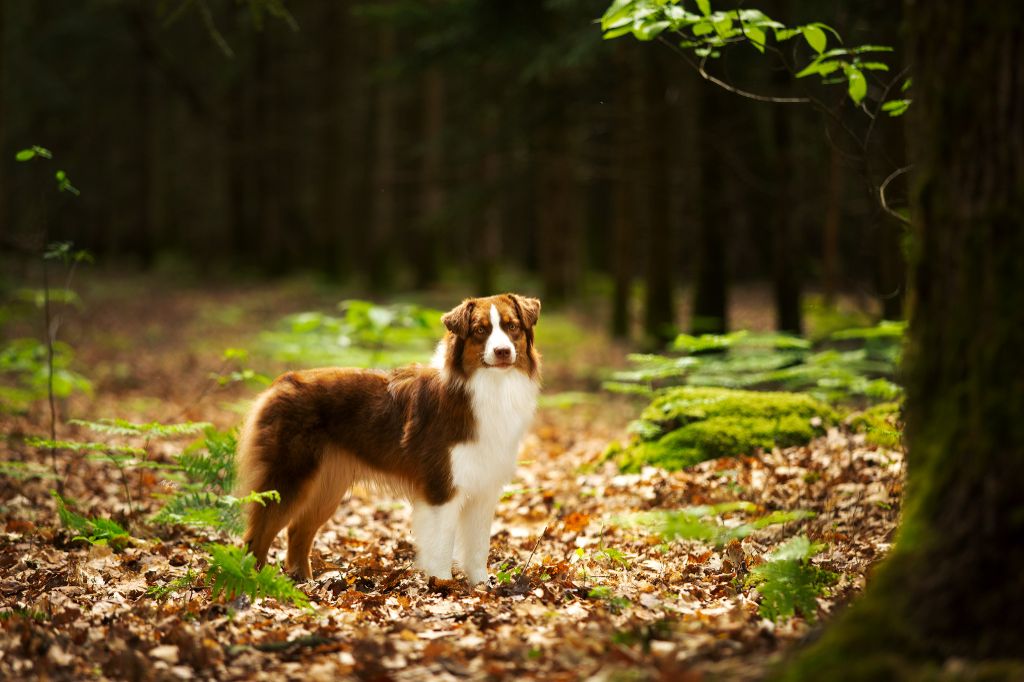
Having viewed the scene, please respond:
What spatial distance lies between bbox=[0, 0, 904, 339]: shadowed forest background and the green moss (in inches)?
40.4

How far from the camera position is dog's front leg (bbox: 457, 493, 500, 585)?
5.73 metres

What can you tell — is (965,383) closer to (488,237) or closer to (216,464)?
(216,464)

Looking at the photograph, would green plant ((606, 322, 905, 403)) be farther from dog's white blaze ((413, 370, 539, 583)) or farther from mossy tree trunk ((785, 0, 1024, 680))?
mossy tree trunk ((785, 0, 1024, 680))

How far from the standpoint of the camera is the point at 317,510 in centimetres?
600

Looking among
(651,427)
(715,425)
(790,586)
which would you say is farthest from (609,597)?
(715,425)

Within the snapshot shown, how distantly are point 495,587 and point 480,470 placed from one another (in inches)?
26.9

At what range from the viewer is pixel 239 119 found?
113 ft

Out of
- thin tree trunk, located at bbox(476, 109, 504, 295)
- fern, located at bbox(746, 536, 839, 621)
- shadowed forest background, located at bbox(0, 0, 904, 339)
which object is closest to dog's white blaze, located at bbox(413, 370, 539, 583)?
fern, located at bbox(746, 536, 839, 621)

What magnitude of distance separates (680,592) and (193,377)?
11.9m

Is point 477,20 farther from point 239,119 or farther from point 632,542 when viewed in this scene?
point 239,119

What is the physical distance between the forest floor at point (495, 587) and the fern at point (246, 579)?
152 millimetres

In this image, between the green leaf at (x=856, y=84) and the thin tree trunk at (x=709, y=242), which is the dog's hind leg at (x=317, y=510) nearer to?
the green leaf at (x=856, y=84)

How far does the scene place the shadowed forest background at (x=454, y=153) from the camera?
44.3 ft

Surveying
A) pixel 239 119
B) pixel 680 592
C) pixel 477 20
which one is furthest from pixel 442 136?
pixel 680 592
